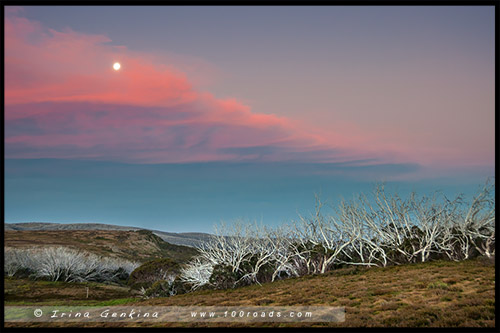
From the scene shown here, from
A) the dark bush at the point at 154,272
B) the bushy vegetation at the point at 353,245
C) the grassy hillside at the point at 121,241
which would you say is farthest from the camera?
the grassy hillside at the point at 121,241

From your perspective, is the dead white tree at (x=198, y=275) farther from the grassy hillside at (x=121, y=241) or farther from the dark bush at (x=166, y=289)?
Answer: the grassy hillside at (x=121, y=241)

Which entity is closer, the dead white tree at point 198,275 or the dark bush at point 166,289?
the dead white tree at point 198,275

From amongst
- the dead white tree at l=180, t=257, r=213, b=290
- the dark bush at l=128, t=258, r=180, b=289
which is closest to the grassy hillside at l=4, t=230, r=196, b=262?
the dark bush at l=128, t=258, r=180, b=289

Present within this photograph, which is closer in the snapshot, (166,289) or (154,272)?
(166,289)

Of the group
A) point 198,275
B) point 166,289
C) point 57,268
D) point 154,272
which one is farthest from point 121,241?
point 198,275

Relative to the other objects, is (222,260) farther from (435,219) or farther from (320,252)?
(435,219)

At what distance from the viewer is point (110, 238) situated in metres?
140

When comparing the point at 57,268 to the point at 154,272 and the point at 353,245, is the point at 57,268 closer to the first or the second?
the point at 154,272

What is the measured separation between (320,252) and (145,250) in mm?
113768

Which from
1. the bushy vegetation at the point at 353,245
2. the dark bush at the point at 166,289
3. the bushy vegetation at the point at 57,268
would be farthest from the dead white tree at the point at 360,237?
the bushy vegetation at the point at 57,268

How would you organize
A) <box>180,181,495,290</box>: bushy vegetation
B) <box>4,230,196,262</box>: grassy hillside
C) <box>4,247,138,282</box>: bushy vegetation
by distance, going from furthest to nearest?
<box>4,230,196,262</box>: grassy hillside < <box>4,247,138,282</box>: bushy vegetation < <box>180,181,495,290</box>: bushy vegetation

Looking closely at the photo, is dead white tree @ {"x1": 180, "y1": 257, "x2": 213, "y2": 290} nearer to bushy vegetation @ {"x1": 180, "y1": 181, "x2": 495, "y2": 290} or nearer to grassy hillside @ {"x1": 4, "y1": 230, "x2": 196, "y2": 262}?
bushy vegetation @ {"x1": 180, "y1": 181, "x2": 495, "y2": 290}

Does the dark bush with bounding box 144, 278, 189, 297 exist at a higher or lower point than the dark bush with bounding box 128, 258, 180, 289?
higher
